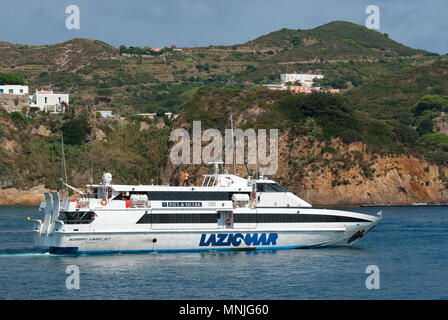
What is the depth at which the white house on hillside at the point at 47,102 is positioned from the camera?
500 feet

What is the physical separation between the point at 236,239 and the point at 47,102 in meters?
111

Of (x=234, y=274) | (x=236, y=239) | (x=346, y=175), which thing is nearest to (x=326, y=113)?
(x=346, y=175)

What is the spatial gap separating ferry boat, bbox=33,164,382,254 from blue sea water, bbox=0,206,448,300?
2.84 ft

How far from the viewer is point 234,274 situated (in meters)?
44.0

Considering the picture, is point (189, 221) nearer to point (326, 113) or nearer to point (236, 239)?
point (236, 239)

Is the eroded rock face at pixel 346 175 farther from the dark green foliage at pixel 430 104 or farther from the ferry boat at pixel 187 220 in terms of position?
the ferry boat at pixel 187 220

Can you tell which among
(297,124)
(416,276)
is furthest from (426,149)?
(416,276)

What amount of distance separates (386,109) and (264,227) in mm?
142428

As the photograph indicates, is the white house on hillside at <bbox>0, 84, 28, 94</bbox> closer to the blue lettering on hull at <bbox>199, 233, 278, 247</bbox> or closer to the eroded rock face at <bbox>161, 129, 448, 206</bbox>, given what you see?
the eroded rock face at <bbox>161, 129, 448, 206</bbox>

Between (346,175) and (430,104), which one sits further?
(430,104)

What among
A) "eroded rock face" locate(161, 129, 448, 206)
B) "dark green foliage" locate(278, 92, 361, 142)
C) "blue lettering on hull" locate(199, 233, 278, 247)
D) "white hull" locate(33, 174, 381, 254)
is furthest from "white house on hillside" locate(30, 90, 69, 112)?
"blue lettering on hull" locate(199, 233, 278, 247)

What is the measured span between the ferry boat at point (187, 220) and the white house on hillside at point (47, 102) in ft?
344

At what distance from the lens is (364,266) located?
4725 centimetres
